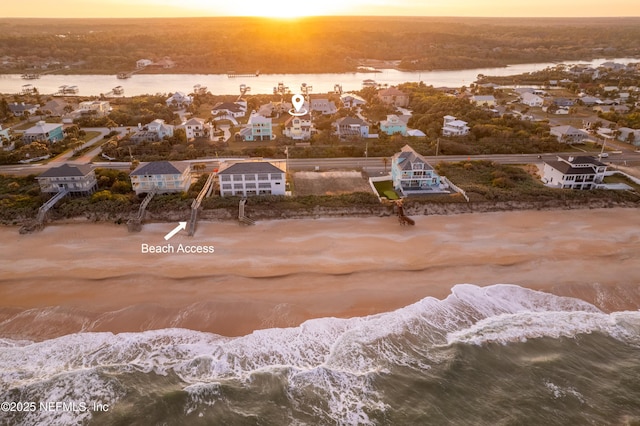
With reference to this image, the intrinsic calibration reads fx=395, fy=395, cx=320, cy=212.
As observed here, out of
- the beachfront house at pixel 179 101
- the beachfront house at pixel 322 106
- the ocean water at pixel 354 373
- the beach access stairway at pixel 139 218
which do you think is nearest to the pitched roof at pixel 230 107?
the beachfront house at pixel 179 101

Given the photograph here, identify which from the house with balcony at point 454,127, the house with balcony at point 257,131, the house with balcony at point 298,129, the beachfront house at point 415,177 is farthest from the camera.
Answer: the house with balcony at point 454,127

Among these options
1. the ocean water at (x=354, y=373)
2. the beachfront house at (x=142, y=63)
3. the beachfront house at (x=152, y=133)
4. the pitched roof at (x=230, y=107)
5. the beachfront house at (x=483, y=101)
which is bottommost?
the ocean water at (x=354, y=373)

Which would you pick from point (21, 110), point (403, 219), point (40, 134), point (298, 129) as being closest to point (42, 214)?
point (40, 134)

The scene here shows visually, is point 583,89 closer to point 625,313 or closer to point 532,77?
point 532,77

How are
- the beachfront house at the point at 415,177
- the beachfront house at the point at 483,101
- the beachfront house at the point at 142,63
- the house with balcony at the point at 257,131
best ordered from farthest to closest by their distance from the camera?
1. the beachfront house at the point at 142,63
2. the beachfront house at the point at 483,101
3. the house with balcony at the point at 257,131
4. the beachfront house at the point at 415,177

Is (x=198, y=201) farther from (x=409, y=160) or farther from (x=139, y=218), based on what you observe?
(x=409, y=160)

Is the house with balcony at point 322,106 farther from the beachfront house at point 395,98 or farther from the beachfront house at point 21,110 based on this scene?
the beachfront house at point 21,110

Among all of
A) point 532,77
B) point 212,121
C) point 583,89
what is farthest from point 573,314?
point 532,77
